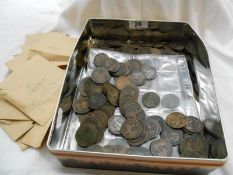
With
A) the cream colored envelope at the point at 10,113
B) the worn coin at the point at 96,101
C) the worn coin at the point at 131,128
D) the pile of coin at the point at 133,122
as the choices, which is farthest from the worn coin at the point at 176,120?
the cream colored envelope at the point at 10,113

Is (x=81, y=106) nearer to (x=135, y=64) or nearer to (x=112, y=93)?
(x=112, y=93)

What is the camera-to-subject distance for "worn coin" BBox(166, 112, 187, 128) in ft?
2.58

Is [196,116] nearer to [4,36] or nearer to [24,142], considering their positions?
[24,142]

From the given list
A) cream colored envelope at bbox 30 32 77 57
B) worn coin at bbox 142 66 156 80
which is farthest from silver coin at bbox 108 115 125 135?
cream colored envelope at bbox 30 32 77 57

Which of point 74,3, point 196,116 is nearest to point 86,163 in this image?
point 196,116

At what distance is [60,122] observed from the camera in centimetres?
76

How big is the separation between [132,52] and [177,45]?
173 millimetres

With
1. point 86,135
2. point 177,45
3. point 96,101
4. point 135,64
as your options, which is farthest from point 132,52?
point 86,135

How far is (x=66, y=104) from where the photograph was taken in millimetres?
806

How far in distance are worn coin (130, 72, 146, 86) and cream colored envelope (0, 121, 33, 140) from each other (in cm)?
36

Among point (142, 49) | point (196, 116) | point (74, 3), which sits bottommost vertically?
point (196, 116)

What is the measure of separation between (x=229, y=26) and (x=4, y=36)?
2.92 ft

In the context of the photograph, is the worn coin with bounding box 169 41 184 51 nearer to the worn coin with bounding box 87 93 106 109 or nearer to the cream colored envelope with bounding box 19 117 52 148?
the worn coin with bounding box 87 93 106 109

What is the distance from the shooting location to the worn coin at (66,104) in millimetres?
781
